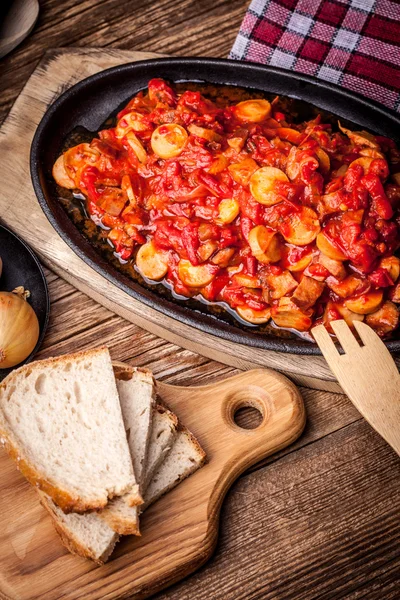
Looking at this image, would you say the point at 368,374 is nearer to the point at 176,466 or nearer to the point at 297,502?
the point at 297,502

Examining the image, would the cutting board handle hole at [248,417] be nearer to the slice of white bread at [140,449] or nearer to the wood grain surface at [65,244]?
the wood grain surface at [65,244]

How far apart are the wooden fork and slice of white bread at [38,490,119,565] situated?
1.41 m

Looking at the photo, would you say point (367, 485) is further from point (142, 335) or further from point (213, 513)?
point (142, 335)

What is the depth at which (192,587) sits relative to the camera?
3.68 meters

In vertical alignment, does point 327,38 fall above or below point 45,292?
above

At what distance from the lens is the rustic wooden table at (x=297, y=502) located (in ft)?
12.1

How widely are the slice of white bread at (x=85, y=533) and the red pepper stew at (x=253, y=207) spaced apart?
1.38 meters

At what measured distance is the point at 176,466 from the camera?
12.1ft

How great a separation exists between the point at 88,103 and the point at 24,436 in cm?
227

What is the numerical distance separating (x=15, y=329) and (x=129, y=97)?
183cm

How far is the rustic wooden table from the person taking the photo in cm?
370

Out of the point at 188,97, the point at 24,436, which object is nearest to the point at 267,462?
the point at 24,436

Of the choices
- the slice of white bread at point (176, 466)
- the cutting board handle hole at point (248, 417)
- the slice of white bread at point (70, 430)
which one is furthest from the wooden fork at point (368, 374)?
the slice of white bread at point (70, 430)

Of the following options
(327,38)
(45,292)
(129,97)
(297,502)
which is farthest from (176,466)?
(327,38)
